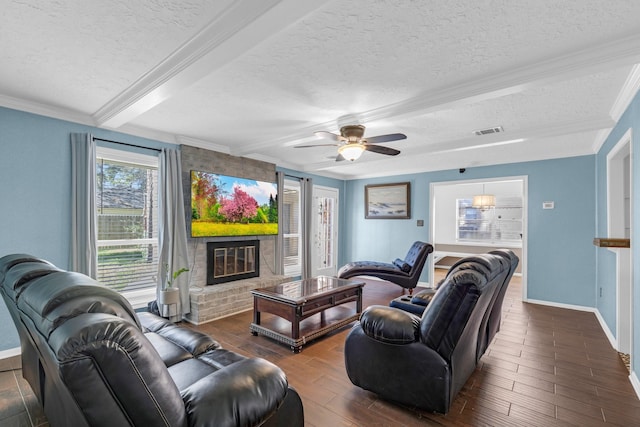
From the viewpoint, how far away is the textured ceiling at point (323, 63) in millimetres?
1677

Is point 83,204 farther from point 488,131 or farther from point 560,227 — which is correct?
point 560,227

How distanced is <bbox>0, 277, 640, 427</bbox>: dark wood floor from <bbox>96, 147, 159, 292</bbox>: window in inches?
44.3

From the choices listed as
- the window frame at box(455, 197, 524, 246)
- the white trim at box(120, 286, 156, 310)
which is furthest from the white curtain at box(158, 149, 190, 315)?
the window frame at box(455, 197, 524, 246)

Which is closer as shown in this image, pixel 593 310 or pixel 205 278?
pixel 205 278

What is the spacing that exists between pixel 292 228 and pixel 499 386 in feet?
14.5

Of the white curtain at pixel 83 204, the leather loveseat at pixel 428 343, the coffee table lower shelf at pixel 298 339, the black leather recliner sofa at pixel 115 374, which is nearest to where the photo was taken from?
the black leather recliner sofa at pixel 115 374

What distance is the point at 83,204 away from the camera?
3275mm

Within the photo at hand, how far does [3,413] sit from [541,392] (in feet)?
12.8

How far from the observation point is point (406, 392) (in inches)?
81.9

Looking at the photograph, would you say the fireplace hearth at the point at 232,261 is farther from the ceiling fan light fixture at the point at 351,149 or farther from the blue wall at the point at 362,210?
the ceiling fan light fixture at the point at 351,149

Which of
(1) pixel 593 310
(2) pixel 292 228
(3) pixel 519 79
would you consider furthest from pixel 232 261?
(1) pixel 593 310

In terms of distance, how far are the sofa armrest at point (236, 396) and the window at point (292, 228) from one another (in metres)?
4.67

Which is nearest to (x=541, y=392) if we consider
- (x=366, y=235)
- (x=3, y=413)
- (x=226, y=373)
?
(x=226, y=373)

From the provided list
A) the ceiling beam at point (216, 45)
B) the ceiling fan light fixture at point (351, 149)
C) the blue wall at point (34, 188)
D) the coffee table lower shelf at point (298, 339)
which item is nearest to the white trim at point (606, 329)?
the coffee table lower shelf at point (298, 339)
